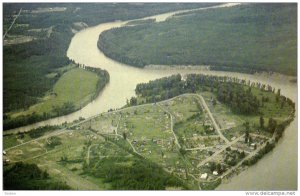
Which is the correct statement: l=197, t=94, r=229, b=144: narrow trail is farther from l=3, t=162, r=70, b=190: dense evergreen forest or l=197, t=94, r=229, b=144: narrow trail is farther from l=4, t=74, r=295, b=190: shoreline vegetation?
l=3, t=162, r=70, b=190: dense evergreen forest

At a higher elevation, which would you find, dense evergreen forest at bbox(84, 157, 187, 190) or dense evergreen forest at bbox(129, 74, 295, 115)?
dense evergreen forest at bbox(129, 74, 295, 115)

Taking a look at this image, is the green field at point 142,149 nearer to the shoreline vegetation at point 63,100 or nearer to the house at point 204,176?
the house at point 204,176

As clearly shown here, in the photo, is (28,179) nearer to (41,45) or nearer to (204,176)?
(204,176)

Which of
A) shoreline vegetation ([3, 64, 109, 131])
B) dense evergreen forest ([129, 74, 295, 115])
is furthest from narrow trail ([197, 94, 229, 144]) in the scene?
shoreline vegetation ([3, 64, 109, 131])

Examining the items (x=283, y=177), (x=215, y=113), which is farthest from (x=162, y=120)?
(x=283, y=177)

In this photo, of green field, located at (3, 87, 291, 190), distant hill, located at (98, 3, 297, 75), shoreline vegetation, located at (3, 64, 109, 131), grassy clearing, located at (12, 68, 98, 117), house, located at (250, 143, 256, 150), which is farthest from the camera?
distant hill, located at (98, 3, 297, 75)

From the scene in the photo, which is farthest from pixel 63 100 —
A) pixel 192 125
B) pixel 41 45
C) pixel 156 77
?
pixel 192 125

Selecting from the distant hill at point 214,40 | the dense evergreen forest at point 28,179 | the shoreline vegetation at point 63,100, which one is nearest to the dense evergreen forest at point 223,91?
the distant hill at point 214,40
